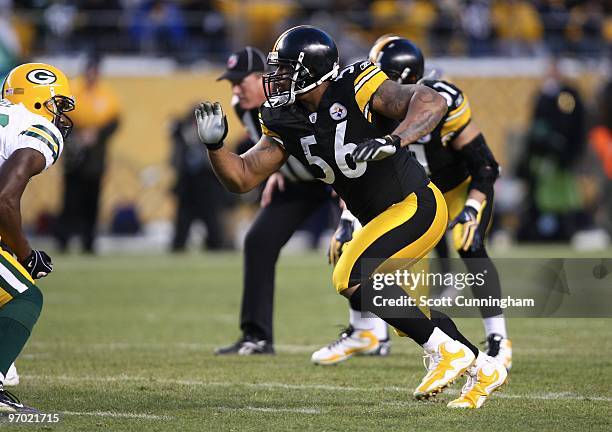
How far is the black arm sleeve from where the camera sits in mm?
6883

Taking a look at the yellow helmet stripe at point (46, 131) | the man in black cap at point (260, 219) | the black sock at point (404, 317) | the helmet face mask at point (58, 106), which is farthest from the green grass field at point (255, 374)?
the helmet face mask at point (58, 106)

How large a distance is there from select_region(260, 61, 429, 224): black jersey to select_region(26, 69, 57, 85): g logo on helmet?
1012 mm

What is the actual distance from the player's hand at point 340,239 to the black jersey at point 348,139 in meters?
1.04

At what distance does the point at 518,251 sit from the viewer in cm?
1482

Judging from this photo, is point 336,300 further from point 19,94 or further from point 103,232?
point 103,232

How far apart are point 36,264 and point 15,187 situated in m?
0.45

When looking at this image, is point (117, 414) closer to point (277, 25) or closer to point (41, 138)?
point (41, 138)

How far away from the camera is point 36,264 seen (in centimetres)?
543

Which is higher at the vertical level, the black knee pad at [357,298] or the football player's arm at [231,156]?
the football player's arm at [231,156]

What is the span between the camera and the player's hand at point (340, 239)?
678cm

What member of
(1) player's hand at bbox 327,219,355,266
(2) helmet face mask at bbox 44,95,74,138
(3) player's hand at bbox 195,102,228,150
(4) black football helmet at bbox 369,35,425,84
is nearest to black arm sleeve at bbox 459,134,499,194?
(4) black football helmet at bbox 369,35,425,84

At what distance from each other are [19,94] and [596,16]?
14987mm

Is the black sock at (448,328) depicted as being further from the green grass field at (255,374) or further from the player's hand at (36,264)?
the player's hand at (36,264)

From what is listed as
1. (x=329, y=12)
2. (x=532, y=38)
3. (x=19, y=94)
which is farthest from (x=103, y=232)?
(x=19, y=94)
